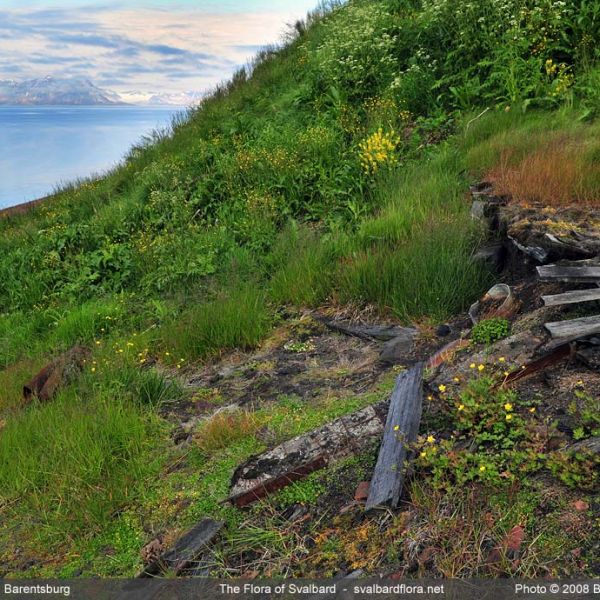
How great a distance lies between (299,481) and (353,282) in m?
2.89

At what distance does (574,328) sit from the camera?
378cm

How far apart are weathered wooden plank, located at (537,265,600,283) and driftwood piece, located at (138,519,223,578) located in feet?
9.56

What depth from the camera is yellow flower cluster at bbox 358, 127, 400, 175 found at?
8.23 m

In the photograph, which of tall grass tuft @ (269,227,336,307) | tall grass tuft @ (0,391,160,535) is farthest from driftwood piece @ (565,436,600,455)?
tall grass tuft @ (269,227,336,307)

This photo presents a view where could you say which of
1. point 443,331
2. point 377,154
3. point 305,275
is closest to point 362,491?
point 443,331

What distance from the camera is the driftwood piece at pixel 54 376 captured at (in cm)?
563

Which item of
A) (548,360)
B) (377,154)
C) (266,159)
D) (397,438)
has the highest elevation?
(377,154)

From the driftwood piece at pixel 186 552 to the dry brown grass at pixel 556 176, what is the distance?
4.37 m

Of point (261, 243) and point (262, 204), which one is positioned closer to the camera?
point (261, 243)

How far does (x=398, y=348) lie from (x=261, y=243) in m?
3.56

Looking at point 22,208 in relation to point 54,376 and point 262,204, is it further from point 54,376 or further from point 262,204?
point 54,376

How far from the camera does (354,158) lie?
8.98m

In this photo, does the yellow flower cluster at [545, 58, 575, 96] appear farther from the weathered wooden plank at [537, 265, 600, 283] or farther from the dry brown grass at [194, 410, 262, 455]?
the dry brown grass at [194, 410, 262, 455]

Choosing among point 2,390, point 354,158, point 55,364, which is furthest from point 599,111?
point 2,390
